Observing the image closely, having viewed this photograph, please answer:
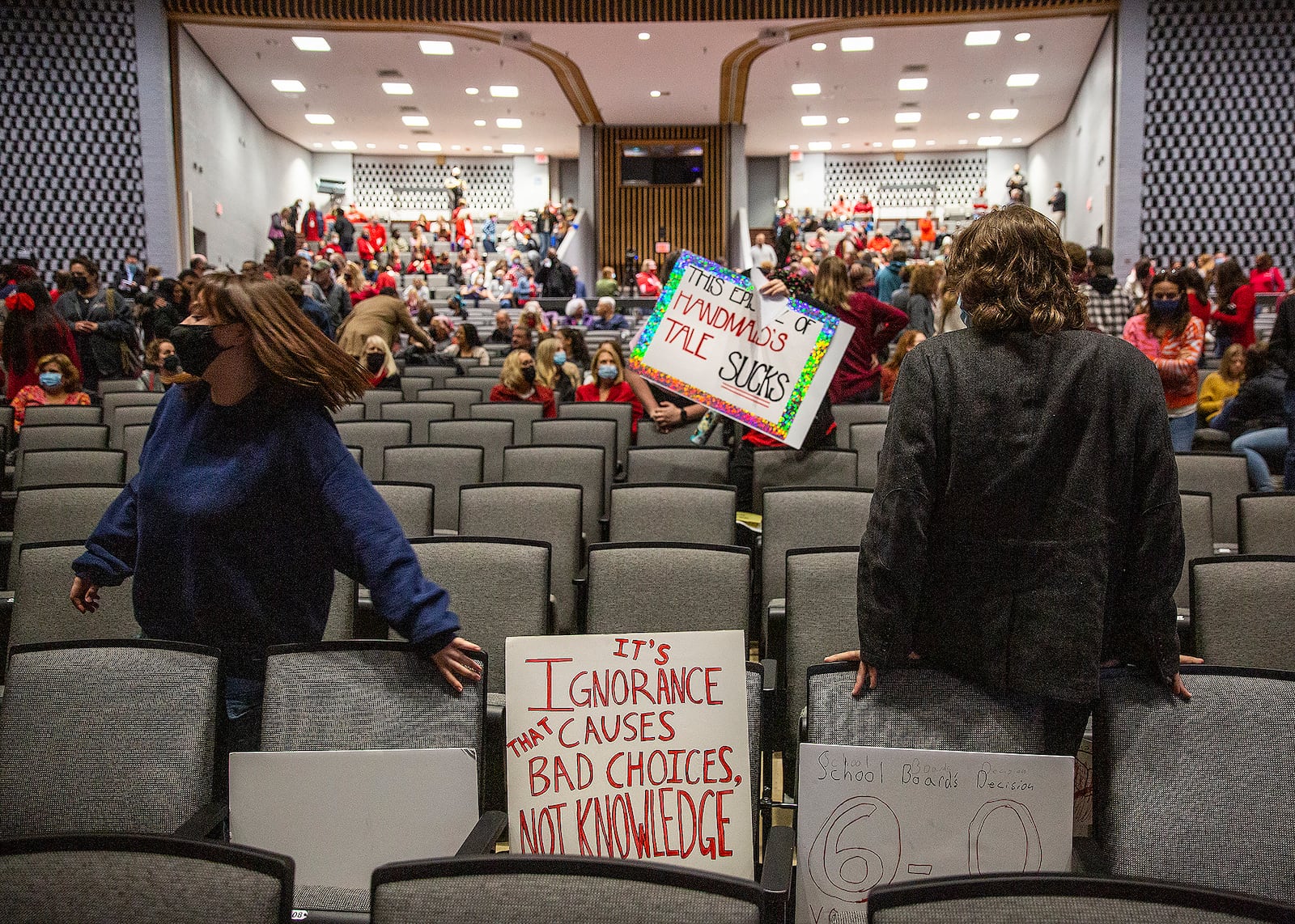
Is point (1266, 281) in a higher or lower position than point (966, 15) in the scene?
lower

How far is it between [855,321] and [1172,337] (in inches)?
52.4

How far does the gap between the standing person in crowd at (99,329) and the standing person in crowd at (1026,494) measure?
A: 7.19 m

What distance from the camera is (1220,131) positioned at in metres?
11.5

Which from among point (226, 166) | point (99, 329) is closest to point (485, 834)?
point (99, 329)

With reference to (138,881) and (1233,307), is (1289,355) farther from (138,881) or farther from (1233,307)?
(138,881)

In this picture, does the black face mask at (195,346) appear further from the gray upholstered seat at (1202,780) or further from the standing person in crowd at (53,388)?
the standing person in crowd at (53,388)

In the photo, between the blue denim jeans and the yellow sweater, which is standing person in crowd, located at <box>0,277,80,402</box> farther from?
the yellow sweater

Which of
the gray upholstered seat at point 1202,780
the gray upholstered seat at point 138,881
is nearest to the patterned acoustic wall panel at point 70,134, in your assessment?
the gray upholstered seat at point 138,881

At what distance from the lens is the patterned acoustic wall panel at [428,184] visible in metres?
23.4

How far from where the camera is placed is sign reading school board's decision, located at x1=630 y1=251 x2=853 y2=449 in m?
3.61

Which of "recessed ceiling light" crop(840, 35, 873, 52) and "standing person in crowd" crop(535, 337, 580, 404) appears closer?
"standing person in crowd" crop(535, 337, 580, 404)

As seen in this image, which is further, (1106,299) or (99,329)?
(99,329)

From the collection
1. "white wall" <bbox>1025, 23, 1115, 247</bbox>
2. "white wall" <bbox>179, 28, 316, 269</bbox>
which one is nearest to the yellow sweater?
"white wall" <bbox>1025, 23, 1115, 247</bbox>

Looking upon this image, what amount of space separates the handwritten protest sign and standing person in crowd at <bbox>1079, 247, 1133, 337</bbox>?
157 inches
